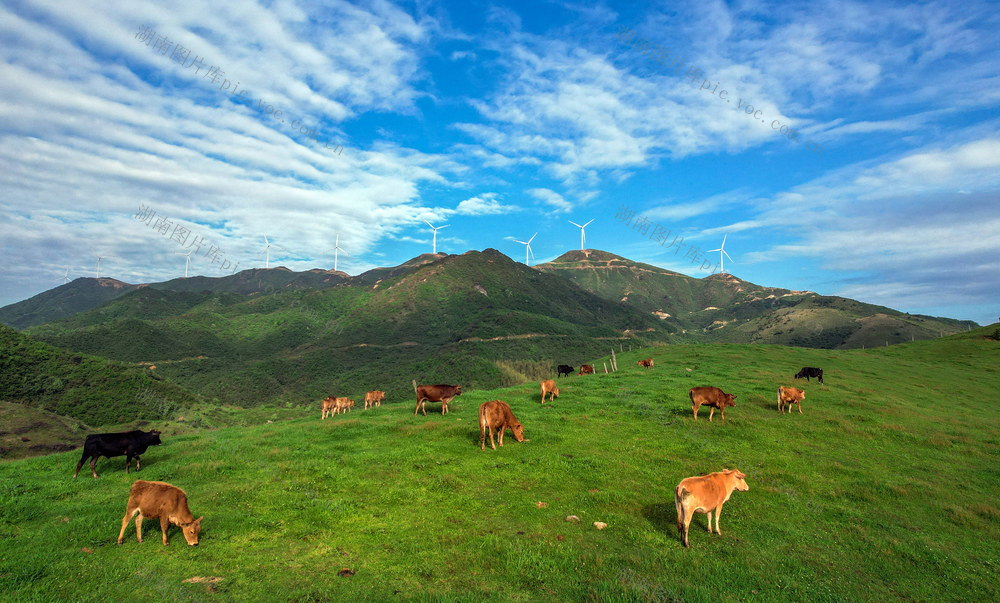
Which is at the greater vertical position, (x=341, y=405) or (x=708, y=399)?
(x=708, y=399)

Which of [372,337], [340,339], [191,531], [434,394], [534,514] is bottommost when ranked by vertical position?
[534,514]

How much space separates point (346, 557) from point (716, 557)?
775 centimetres

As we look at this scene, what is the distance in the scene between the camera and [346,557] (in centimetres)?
807

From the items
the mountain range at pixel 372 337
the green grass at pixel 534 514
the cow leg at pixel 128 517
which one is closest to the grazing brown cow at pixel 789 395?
the green grass at pixel 534 514

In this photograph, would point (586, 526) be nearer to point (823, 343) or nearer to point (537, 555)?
point (537, 555)

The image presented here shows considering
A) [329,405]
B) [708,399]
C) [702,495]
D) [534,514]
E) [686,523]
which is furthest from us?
[329,405]

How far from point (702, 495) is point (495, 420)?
7542 millimetres

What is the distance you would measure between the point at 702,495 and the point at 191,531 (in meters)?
11.3

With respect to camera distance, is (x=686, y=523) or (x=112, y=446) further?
(x=112, y=446)

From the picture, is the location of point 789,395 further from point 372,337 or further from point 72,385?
point 372,337

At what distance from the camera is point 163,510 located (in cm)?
838

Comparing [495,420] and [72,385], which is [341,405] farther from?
[72,385]

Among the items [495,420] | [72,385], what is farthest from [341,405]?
[72,385]

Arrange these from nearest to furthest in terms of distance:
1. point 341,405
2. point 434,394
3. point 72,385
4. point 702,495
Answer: point 702,495, point 434,394, point 341,405, point 72,385
